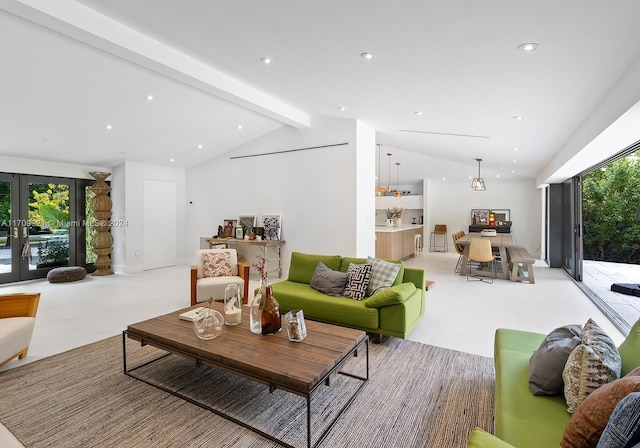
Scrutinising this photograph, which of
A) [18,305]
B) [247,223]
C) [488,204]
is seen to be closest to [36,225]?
[247,223]

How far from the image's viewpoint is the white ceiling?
2.34m

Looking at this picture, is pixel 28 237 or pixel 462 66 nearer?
pixel 462 66

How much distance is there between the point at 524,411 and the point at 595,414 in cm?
47

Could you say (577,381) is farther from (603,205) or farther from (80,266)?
(80,266)

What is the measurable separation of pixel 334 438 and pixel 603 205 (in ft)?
22.2

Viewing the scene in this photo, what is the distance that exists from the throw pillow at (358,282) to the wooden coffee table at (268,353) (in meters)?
0.99

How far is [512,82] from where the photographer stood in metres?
3.11

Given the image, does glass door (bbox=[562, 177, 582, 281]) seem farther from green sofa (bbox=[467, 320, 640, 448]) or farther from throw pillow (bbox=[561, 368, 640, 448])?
throw pillow (bbox=[561, 368, 640, 448])

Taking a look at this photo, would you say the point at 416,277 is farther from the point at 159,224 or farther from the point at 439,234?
the point at 439,234

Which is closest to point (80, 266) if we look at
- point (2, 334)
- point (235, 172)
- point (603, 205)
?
point (235, 172)

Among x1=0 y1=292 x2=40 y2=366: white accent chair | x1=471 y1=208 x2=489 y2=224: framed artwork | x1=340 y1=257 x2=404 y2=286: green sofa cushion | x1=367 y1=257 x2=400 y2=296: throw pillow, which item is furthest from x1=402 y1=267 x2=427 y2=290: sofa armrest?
x1=471 y1=208 x2=489 y2=224: framed artwork

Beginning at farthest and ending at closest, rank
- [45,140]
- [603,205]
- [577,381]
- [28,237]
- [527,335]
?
1. [28,237]
2. [603,205]
3. [45,140]
4. [527,335]
5. [577,381]

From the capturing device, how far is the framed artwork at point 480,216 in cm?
1080

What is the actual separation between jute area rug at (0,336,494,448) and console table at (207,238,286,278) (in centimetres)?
375
